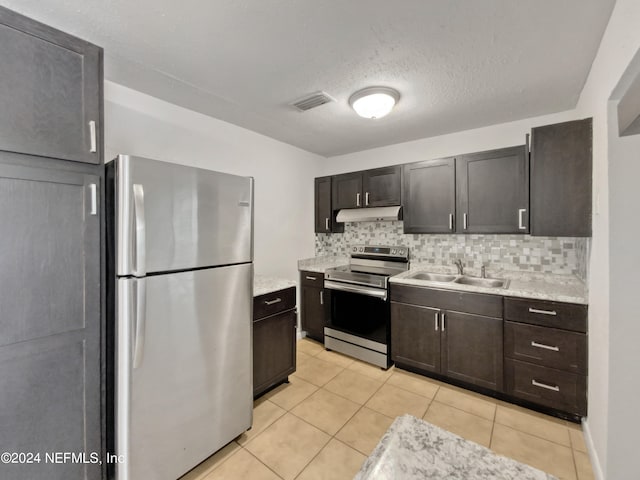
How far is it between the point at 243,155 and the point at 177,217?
1536 millimetres

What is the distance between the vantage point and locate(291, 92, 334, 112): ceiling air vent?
82.9 inches

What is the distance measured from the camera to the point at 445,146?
3025 mm

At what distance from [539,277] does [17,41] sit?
3744mm

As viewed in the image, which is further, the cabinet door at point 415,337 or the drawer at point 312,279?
the drawer at point 312,279

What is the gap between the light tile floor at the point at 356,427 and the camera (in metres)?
1.64

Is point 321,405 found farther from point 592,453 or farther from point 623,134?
point 623,134

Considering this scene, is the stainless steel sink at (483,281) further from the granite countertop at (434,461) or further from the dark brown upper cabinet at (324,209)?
the granite countertop at (434,461)

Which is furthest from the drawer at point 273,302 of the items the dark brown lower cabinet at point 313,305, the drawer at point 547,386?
the drawer at point 547,386

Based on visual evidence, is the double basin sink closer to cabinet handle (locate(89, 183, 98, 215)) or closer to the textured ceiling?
the textured ceiling

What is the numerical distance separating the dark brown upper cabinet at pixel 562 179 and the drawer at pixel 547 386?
102cm

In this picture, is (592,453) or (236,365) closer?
(592,453)

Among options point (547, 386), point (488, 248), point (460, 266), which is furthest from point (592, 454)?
point (488, 248)

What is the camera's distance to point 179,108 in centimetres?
231

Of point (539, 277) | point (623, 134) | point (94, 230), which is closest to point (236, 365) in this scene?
point (94, 230)
